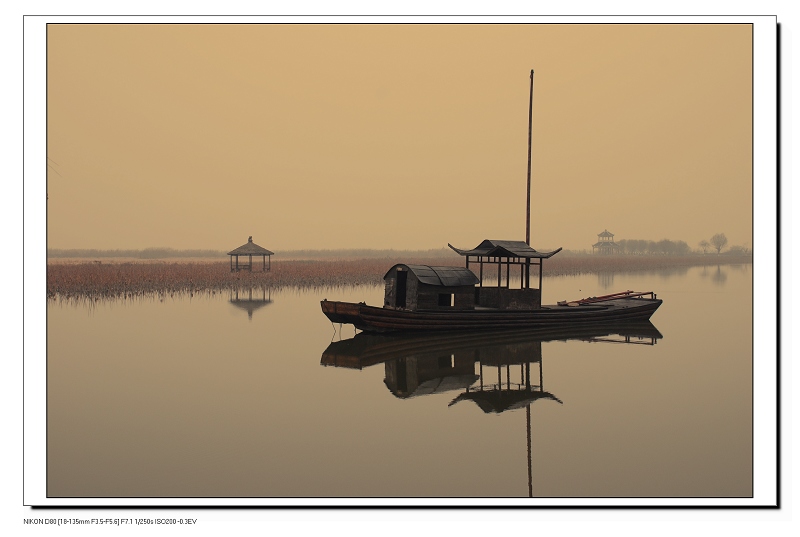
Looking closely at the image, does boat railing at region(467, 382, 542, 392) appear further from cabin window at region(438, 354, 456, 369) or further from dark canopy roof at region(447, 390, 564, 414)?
cabin window at region(438, 354, 456, 369)

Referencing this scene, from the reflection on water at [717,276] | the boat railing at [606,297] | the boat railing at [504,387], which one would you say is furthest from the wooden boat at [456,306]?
the reflection on water at [717,276]

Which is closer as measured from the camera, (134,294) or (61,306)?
(61,306)

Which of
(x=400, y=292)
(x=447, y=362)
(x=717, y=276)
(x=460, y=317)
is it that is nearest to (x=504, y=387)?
(x=447, y=362)

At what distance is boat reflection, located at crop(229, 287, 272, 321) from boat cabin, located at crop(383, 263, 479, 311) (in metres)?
7.97

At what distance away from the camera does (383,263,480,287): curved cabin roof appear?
24734 millimetres

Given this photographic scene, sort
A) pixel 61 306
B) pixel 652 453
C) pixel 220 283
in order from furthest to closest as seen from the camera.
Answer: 1. pixel 220 283
2. pixel 61 306
3. pixel 652 453

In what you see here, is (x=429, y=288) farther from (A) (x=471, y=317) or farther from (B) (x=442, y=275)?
(A) (x=471, y=317)

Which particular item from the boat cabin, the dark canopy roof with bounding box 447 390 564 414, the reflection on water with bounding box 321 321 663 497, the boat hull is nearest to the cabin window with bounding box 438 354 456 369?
the reflection on water with bounding box 321 321 663 497

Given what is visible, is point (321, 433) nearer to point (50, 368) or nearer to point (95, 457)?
point (95, 457)

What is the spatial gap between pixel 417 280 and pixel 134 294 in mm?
22324

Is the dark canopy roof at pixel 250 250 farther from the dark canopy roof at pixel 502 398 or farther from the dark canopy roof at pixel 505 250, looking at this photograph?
the dark canopy roof at pixel 502 398

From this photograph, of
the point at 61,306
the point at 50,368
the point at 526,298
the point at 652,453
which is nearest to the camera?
the point at 652,453
